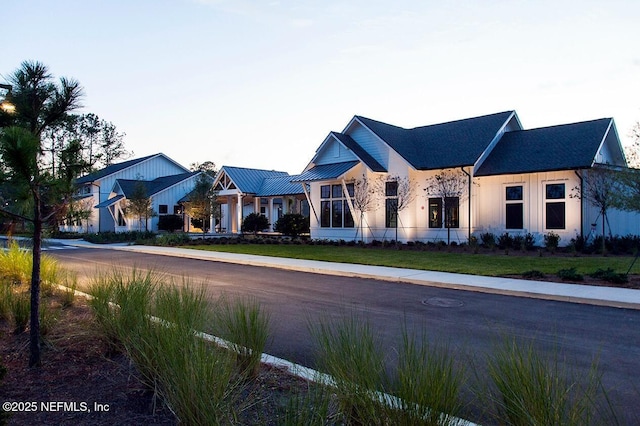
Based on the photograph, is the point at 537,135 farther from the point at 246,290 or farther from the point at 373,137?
the point at 246,290

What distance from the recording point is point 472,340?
6.66m

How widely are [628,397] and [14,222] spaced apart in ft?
24.3

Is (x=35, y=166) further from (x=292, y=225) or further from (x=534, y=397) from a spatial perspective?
(x=292, y=225)

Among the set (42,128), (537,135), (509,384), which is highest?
(537,135)

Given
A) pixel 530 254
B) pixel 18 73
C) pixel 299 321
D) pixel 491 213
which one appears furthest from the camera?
pixel 491 213

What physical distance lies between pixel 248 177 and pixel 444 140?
18.9m

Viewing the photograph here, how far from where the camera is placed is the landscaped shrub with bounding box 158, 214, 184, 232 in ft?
144

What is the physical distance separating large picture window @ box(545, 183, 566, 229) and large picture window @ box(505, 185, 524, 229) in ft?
3.87

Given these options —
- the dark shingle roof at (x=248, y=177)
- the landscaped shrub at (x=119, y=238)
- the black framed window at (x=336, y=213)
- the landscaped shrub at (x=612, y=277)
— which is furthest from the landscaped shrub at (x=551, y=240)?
the landscaped shrub at (x=119, y=238)

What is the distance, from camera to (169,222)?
4400 cm

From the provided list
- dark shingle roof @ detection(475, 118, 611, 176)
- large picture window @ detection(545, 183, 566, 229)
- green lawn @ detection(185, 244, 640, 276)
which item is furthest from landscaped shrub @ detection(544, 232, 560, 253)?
dark shingle roof @ detection(475, 118, 611, 176)

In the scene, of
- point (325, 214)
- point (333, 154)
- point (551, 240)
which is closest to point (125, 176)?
point (325, 214)

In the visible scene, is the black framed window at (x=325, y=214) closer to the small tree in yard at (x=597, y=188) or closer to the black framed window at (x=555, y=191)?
the black framed window at (x=555, y=191)

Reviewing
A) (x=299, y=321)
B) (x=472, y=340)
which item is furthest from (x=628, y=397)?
(x=299, y=321)
